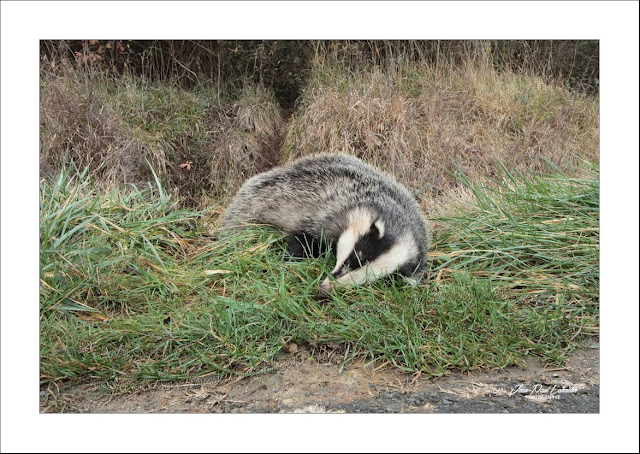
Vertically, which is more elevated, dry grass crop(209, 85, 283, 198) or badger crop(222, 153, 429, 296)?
dry grass crop(209, 85, 283, 198)

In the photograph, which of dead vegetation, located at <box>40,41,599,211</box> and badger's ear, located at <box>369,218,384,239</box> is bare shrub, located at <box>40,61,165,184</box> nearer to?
dead vegetation, located at <box>40,41,599,211</box>

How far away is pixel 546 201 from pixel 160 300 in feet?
7.13

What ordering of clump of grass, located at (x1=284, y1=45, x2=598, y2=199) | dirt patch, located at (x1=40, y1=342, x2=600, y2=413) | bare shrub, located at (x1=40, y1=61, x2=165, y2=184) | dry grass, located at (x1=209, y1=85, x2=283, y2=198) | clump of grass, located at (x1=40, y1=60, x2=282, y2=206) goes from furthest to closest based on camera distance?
dry grass, located at (x1=209, y1=85, x2=283, y2=198) → clump of grass, located at (x1=284, y1=45, x2=598, y2=199) → clump of grass, located at (x1=40, y1=60, x2=282, y2=206) → bare shrub, located at (x1=40, y1=61, x2=165, y2=184) → dirt patch, located at (x1=40, y1=342, x2=600, y2=413)

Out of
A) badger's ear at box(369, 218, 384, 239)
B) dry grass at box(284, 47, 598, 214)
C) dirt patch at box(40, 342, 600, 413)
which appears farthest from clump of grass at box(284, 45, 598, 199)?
dirt patch at box(40, 342, 600, 413)

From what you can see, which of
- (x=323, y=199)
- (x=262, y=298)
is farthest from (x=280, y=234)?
(x=262, y=298)

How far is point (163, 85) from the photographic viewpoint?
134 inches

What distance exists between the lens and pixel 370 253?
8.49 feet

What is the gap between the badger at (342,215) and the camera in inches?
103

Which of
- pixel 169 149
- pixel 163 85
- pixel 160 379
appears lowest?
pixel 160 379

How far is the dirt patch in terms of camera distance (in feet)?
7.04

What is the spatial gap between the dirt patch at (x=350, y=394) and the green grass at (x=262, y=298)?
6 centimetres

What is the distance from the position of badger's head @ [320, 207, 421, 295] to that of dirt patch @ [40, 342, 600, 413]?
0.44 meters

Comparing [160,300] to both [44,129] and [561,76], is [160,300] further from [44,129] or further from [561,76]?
[561,76]
